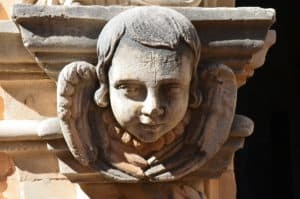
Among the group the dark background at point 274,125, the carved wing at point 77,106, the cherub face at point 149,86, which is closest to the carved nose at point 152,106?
the cherub face at point 149,86

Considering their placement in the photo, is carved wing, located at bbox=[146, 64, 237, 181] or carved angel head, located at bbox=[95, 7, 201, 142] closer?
carved angel head, located at bbox=[95, 7, 201, 142]

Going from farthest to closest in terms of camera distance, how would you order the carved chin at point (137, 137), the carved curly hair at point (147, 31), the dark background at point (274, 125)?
1. the dark background at point (274, 125)
2. the carved chin at point (137, 137)
3. the carved curly hair at point (147, 31)

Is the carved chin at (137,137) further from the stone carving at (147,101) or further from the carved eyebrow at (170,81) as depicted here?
the carved eyebrow at (170,81)

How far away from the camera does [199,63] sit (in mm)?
1333

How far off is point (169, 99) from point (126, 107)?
8cm

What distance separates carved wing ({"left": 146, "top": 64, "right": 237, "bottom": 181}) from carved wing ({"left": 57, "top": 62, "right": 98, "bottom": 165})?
0.13m

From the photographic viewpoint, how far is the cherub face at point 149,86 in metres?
1.23

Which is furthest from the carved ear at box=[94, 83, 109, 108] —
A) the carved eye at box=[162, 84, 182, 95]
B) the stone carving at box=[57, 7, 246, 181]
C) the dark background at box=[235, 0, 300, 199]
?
the dark background at box=[235, 0, 300, 199]

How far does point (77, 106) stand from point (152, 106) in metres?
0.15

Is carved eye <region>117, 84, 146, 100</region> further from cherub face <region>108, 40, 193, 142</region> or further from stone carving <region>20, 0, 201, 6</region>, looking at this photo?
stone carving <region>20, 0, 201, 6</region>

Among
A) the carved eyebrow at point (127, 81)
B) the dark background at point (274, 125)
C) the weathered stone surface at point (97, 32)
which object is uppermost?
the weathered stone surface at point (97, 32)

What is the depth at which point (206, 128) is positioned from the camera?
1346mm

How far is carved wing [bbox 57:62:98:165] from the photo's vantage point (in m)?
1.27

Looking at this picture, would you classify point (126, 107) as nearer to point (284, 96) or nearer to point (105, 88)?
point (105, 88)
